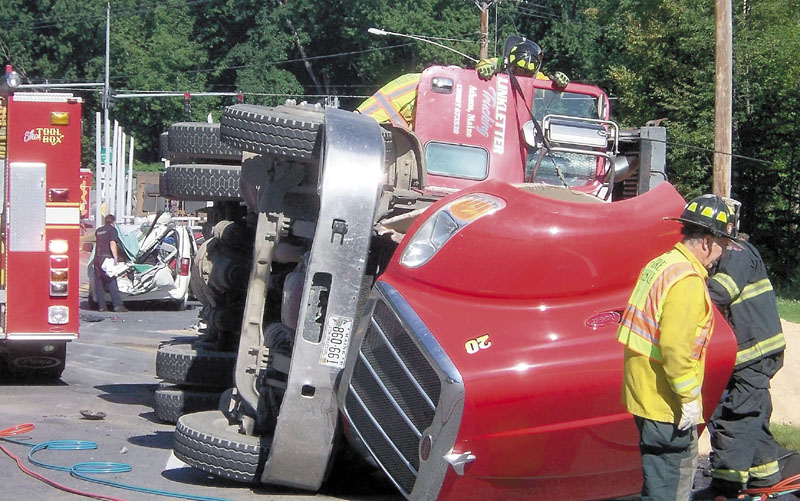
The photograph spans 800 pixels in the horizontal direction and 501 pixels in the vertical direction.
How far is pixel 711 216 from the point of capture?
4.98 metres

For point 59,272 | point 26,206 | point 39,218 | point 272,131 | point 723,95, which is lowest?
point 59,272

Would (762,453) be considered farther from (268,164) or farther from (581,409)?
(268,164)

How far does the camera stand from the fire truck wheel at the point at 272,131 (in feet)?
21.6

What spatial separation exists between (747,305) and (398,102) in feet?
10.2

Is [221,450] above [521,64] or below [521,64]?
below

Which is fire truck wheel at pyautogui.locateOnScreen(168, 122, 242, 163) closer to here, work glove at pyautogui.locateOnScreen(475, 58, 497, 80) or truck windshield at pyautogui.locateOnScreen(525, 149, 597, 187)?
work glove at pyautogui.locateOnScreen(475, 58, 497, 80)

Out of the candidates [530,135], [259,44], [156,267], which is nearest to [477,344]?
[530,135]

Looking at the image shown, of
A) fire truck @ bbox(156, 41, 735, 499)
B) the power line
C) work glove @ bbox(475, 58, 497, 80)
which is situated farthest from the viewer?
the power line

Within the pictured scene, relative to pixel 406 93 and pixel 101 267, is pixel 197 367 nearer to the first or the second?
pixel 406 93

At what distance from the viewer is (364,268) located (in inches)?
234

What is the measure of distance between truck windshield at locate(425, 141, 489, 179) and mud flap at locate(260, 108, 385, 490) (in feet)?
7.07

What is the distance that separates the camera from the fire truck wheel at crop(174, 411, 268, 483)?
247 inches

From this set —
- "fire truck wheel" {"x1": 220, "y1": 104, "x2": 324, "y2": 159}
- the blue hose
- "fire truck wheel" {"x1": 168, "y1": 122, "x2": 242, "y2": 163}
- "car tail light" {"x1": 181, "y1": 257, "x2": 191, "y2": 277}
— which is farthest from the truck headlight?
"car tail light" {"x1": 181, "y1": 257, "x2": 191, "y2": 277}

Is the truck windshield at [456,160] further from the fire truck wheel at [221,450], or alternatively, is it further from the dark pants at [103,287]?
the dark pants at [103,287]
